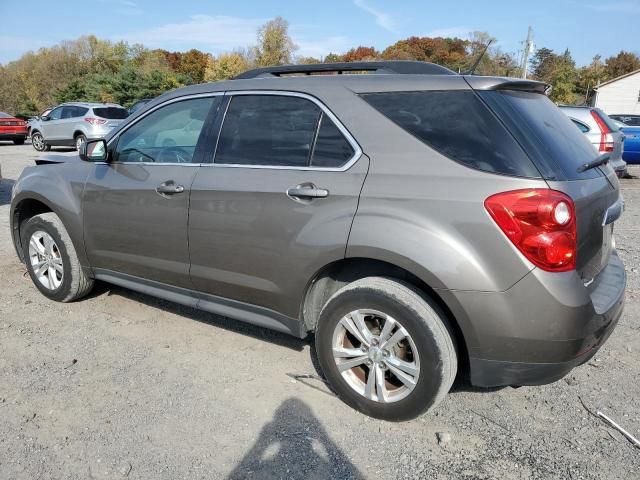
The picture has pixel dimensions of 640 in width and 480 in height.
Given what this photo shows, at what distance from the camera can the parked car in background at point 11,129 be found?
65.3 ft

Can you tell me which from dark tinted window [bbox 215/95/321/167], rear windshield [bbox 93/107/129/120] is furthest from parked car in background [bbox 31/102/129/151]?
dark tinted window [bbox 215/95/321/167]

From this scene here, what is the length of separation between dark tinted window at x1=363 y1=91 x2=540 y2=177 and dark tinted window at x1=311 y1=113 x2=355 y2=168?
10.0 inches

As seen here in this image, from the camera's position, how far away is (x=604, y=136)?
9.17 metres

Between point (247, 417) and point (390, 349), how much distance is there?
2.88 feet

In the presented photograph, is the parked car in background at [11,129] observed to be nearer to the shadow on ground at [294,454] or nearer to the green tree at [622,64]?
the shadow on ground at [294,454]

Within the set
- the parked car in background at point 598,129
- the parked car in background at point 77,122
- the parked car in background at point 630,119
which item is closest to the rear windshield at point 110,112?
the parked car in background at point 77,122

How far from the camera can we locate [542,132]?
2426 millimetres

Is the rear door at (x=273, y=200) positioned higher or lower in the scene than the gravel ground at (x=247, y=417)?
higher

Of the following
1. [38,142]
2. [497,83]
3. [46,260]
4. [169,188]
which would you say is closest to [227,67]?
[38,142]

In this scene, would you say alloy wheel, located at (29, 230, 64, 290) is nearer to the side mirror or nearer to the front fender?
the front fender

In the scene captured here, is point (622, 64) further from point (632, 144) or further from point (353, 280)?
point (353, 280)

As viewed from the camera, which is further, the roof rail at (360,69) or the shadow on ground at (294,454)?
the roof rail at (360,69)

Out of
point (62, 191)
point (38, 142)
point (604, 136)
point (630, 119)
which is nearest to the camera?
point (62, 191)

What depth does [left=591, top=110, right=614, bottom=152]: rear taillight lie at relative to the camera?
29.8ft
